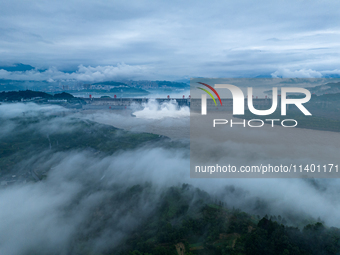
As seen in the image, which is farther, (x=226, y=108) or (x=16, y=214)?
(x=226, y=108)

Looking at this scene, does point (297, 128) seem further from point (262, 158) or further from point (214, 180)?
point (214, 180)

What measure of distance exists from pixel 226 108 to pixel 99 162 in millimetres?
33336

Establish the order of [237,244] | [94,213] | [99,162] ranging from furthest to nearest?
[99,162], [94,213], [237,244]

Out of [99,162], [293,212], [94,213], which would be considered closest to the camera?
[293,212]

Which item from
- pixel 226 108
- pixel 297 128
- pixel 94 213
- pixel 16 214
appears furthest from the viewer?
pixel 226 108

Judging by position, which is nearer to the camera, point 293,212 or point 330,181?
point 293,212

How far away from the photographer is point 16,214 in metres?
15.0

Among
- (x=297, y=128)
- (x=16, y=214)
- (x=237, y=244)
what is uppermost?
(x=297, y=128)

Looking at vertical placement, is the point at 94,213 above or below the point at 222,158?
below

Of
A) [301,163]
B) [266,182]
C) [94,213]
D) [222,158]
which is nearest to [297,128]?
[301,163]

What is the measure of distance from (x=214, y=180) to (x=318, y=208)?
584 cm

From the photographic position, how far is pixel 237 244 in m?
9.16

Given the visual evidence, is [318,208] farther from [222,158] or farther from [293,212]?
[222,158]

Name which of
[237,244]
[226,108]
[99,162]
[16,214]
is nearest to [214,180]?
[237,244]
